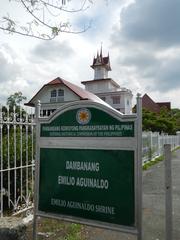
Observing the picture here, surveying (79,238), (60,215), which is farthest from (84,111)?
(79,238)

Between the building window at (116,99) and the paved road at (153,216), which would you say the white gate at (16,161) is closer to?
the paved road at (153,216)

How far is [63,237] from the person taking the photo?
463cm

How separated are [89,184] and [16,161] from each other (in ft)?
9.34

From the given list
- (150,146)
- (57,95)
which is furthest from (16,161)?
(57,95)

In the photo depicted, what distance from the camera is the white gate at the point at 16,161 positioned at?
Answer: 564cm

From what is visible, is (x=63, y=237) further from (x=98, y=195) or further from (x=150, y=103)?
(x=150, y=103)

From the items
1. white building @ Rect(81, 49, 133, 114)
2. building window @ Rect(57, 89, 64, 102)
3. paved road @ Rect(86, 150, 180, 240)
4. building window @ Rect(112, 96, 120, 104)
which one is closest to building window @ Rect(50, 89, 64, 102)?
building window @ Rect(57, 89, 64, 102)

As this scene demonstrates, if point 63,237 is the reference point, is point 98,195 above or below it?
above

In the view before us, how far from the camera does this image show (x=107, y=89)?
50.9m

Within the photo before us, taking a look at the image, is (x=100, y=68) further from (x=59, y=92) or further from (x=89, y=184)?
(x=89, y=184)

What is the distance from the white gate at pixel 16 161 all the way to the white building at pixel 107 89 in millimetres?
35648

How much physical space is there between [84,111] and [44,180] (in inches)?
40.5

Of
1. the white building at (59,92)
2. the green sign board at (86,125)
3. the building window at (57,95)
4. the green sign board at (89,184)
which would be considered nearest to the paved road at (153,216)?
the green sign board at (89,184)

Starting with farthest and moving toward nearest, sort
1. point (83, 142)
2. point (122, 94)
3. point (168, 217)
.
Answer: point (122, 94), point (83, 142), point (168, 217)
